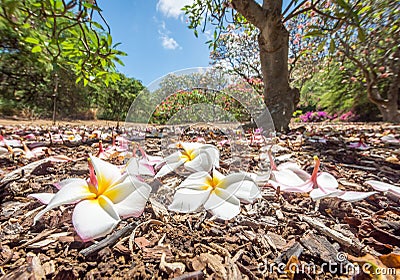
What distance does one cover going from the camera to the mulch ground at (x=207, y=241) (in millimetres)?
346

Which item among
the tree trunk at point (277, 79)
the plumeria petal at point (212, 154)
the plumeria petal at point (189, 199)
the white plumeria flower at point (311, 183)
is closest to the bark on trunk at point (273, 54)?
the tree trunk at point (277, 79)

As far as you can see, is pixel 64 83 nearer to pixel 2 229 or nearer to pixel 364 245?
pixel 2 229

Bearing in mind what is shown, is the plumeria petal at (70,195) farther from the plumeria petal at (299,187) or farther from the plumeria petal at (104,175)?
the plumeria petal at (299,187)

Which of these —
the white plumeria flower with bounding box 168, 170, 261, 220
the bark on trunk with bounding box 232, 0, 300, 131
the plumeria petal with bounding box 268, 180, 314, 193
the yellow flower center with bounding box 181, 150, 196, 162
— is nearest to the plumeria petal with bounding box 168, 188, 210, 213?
the white plumeria flower with bounding box 168, 170, 261, 220

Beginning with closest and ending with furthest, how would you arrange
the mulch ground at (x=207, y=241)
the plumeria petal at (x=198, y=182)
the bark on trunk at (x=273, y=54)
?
the mulch ground at (x=207, y=241) → the plumeria petal at (x=198, y=182) → the bark on trunk at (x=273, y=54)

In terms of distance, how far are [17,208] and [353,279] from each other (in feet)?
2.49

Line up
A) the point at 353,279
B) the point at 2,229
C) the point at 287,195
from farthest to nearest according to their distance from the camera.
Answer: the point at 287,195 < the point at 2,229 < the point at 353,279

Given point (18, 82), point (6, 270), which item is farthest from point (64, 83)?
point (6, 270)

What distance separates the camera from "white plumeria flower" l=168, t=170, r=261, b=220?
0.42m

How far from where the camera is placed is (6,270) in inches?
13.3

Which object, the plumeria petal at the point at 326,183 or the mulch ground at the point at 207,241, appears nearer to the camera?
the mulch ground at the point at 207,241

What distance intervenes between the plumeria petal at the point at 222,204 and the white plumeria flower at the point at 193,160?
3.1 inches

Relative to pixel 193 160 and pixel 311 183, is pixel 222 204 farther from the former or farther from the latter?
pixel 311 183

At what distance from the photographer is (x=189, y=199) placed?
424mm
